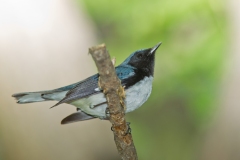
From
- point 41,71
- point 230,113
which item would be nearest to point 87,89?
point 41,71

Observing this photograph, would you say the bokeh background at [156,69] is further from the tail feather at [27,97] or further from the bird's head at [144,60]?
the tail feather at [27,97]

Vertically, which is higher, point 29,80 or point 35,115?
point 29,80

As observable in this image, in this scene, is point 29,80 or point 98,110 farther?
point 29,80

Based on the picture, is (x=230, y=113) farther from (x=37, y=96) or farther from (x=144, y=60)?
(x=37, y=96)

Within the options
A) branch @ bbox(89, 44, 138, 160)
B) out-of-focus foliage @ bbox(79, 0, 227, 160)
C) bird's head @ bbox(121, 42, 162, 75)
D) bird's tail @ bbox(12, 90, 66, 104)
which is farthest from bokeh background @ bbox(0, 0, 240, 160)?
branch @ bbox(89, 44, 138, 160)

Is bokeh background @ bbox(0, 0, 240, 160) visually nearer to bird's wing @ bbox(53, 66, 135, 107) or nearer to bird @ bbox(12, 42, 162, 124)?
bird @ bbox(12, 42, 162, 124)

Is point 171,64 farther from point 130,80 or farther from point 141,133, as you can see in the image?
point 130,80

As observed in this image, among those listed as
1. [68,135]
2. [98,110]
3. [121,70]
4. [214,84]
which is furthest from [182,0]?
[68,135]

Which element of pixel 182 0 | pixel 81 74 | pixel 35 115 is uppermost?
pixel 182 0
